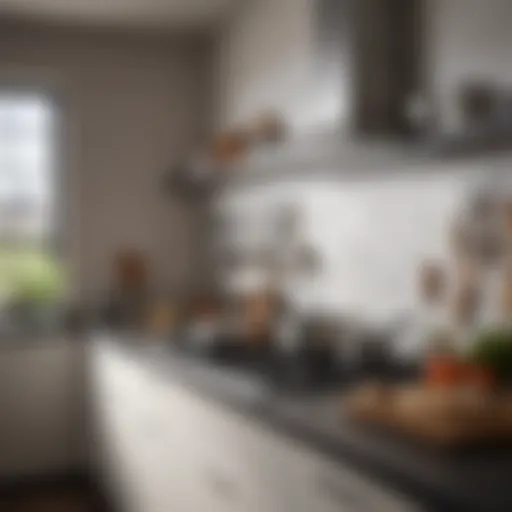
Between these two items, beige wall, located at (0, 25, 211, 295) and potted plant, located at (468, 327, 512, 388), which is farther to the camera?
beige wall, located at (0, 25, 211, 295)

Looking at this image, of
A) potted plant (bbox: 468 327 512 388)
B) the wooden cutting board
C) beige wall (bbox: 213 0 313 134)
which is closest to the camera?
the wooden cutting board

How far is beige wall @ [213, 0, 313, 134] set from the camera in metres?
4.14

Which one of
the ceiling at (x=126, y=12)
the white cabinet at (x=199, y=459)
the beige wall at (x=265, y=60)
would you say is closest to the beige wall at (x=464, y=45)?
the beige wall at (x=265, y=60)

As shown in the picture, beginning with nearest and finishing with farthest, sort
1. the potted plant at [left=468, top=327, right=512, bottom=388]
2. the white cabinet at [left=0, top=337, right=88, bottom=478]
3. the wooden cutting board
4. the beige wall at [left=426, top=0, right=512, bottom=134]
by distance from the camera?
the wooden cutting board < the potted plant at [left=468, top=327, right=512, bottom=388] < the beige wall at [left=426, top=0, right=512, bottom=134] < the white cabinet at [left=0, top=337, right=88, bottom=478]

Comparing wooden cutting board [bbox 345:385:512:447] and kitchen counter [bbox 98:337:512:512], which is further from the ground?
wooden cutting board [bbox 345:385:512:447]

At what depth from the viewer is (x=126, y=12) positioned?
504 cm

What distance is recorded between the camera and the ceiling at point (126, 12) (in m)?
4.87

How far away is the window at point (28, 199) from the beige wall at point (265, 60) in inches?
37.2

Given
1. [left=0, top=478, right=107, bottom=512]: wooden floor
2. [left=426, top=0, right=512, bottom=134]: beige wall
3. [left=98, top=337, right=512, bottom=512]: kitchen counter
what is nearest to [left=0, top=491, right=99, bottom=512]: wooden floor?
[left=0, top=478, right=107, bottom=512]: wooden floor

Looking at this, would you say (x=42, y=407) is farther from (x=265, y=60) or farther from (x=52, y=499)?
(x=265, y=60)

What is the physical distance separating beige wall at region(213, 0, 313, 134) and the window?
944 mm

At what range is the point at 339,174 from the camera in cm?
390

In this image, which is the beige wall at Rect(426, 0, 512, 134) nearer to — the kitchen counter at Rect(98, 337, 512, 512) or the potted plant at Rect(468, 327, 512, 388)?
the potted plant at Rect(468, 327, 512, 388)

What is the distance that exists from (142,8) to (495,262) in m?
2.72
